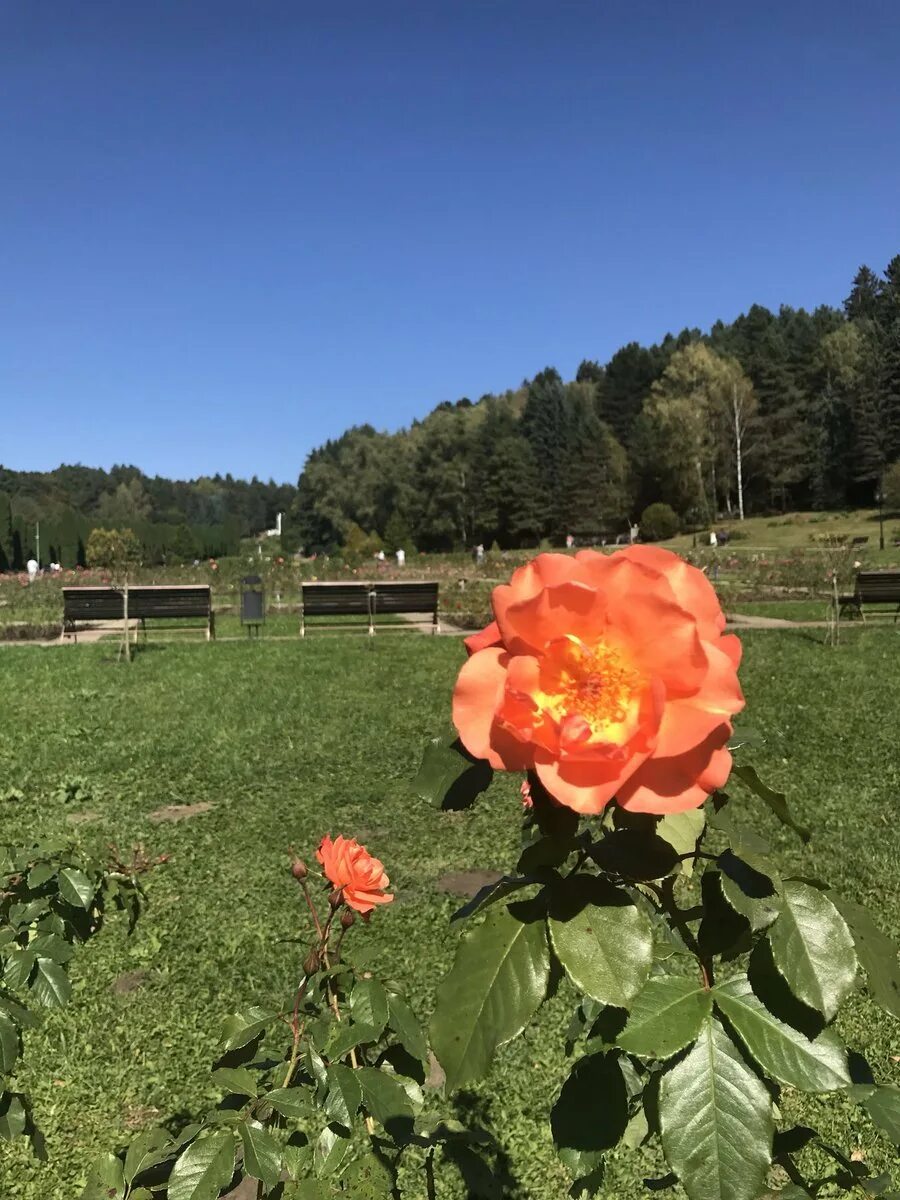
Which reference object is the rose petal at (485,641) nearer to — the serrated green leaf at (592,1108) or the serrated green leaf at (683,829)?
the serrated green leaf at (683,829)

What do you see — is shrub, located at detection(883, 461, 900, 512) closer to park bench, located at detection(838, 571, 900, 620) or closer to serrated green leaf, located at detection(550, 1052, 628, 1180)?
park bench, located at detection(838, 571, 900, 620)

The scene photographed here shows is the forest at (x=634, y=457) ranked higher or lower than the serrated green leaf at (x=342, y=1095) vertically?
higher

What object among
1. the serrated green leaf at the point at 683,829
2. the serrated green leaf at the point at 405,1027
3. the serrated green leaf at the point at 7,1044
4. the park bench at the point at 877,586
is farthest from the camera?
the park bench at the point at 877,586

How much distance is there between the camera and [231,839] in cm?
441

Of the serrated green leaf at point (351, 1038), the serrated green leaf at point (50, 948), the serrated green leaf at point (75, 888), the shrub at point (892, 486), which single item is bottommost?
the serrated green leaf at point (50, 948)

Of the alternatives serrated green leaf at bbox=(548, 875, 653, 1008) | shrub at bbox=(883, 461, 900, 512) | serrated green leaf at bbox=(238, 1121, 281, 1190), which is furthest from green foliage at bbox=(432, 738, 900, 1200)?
shrub at bbox=(883, 461, 900, 512)

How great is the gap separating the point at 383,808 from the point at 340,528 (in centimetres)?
5691

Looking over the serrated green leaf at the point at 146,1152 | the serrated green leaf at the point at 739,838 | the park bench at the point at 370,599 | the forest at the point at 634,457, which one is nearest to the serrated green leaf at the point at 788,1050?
the serrated green leaf at the point at 739,838

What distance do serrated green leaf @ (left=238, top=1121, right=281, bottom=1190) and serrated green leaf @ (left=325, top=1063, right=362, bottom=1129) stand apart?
85 millimetres

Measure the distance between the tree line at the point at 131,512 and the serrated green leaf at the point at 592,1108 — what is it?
35.0m

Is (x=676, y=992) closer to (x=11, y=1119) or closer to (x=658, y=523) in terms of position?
(x=11, y=1119)

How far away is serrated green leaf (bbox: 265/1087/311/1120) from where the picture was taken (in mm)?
943

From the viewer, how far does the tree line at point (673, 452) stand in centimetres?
5003

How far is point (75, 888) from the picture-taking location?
1463 millimetres
